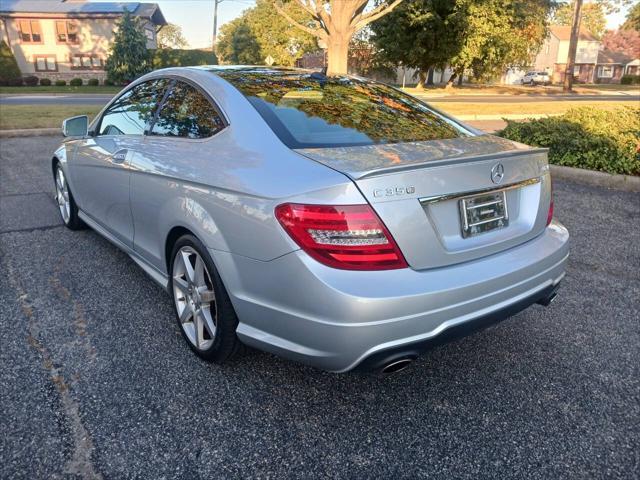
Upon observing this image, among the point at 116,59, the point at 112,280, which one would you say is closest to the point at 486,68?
the point at 116,59

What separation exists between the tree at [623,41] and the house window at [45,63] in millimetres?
103688

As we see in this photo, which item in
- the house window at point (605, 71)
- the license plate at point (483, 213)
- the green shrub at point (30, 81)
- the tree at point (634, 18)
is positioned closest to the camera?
the license plate at point (483, 213)

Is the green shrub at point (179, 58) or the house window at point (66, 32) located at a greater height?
the house window at point (66, 32)

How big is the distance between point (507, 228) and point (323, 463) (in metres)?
1.38

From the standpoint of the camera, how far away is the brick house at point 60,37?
1756 inches

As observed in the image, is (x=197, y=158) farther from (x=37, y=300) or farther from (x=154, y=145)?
(x=37, y=300)

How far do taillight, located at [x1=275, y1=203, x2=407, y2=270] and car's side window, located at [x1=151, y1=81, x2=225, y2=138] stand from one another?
0.95 meters

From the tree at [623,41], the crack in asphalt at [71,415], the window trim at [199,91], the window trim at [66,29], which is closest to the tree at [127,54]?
the window trim at [66,29]

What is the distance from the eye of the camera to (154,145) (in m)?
3.15

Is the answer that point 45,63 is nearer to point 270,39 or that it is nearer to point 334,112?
point 270,39

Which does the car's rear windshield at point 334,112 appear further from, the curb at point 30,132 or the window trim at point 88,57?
the window trim at point 88,57

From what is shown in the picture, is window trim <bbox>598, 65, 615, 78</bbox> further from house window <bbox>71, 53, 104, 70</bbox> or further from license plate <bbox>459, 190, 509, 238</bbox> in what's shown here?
license plate <bbox>459, 190, 509, 238</bbox>

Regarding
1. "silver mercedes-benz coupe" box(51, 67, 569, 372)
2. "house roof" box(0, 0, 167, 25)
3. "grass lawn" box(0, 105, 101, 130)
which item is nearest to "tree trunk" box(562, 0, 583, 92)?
"grass lawn" box(0, 105, 101, 130)

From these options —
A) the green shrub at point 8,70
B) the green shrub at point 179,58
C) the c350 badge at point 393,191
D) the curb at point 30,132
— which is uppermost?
the green shrub at point 179,58
